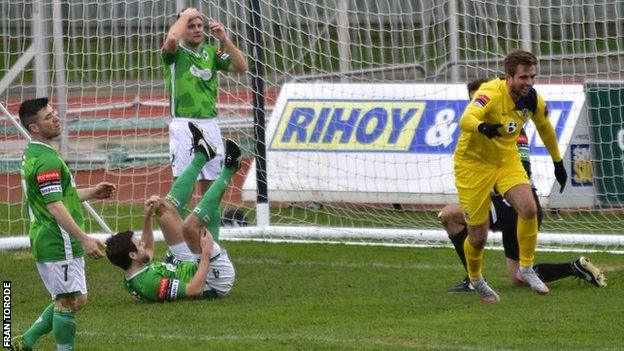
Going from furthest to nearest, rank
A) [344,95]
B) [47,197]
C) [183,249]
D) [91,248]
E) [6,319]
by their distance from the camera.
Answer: [344,95]
[183,249]
[6,319]
[47,197]
[91,248]

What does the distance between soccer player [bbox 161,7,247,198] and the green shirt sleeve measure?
12.6 ft

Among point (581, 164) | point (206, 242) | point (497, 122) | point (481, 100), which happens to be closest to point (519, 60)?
point (481, 100)

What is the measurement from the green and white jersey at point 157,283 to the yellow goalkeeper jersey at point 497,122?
221 centimetres

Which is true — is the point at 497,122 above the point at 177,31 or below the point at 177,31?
below

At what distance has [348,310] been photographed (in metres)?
10.6

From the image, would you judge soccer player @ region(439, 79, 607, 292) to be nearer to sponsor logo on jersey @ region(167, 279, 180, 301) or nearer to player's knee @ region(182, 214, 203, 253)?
A: player's knee @ region(182, 214, 203, 253)

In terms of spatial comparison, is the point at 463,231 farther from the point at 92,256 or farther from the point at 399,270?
the point at 92,256

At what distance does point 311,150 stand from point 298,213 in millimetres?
770

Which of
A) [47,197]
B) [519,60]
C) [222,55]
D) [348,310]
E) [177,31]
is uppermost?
[177,31]

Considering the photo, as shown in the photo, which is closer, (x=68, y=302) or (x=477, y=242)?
(x=68, y=302)

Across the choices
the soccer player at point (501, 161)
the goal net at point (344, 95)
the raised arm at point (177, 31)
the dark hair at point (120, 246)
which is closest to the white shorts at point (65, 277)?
the dark hair at point (120, 246)

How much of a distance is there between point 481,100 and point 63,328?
3.47 m

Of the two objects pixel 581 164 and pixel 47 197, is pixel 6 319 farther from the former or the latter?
pixel 581 164

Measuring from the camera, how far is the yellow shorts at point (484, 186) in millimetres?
10820
